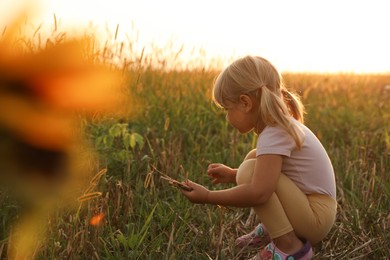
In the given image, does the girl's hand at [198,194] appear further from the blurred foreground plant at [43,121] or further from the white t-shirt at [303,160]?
the blurred foreground plant at [43,121]

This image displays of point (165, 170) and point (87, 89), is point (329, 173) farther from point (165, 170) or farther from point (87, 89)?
point (87, 89)

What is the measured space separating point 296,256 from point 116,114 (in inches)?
68.7

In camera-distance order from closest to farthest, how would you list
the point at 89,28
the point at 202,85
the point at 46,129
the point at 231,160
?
the point at 46,129, the point at 231,160, the point at 89,28, the point at 202,85

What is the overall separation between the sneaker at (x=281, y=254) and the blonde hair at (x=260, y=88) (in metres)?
0.46

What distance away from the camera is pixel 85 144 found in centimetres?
318

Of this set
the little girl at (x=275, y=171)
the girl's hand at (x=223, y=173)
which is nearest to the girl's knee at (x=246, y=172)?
the little girl at (x=275, y=171)

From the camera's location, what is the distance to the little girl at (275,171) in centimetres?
232

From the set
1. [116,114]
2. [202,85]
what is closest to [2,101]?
[116,114]

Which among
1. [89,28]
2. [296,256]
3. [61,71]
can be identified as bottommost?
[296,256]

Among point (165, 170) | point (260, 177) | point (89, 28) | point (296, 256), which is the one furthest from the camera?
point (89, 28)

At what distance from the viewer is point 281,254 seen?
2434mm

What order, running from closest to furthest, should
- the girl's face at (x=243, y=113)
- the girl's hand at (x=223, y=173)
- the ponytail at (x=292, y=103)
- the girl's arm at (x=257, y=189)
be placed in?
the girl's arm at (x=257, y=189)
the girl's face at (x=243, y=113)
the ponytail at (x=292, y=103)
the girl's hand at (x=223, y=173)

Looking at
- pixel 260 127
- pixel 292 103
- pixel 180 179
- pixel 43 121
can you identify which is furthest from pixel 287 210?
pixel 43 121

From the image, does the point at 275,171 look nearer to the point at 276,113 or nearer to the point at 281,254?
the point at 276,113
